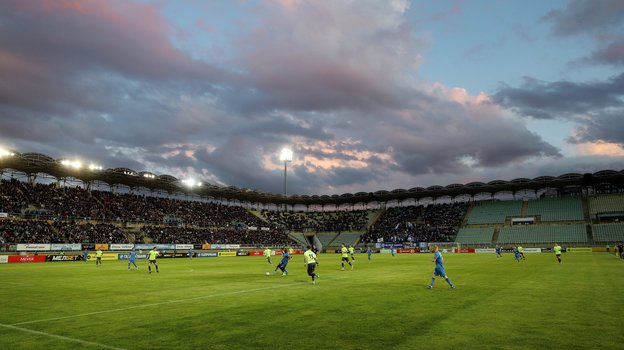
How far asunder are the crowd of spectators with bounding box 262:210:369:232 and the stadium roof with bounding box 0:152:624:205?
432cm

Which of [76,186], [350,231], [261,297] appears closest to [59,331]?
[261,297]

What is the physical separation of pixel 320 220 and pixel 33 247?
3063 inches

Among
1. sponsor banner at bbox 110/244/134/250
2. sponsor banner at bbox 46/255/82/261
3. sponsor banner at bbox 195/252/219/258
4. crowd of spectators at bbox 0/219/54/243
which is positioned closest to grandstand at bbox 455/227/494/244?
sponsor banner at bbox 195/252/219/258

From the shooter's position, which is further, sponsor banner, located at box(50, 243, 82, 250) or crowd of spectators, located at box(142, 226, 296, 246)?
crowd of spectators, located at box(142, 226, 296, 246)

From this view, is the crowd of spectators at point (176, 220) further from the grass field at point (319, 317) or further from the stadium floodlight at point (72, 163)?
the grass field at point (319, 317)

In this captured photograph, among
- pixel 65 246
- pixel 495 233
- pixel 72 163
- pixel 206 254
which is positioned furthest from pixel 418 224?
pixel 72 163

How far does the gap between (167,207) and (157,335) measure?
85535 mm

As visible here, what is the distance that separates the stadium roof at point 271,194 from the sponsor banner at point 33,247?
56.6 feet

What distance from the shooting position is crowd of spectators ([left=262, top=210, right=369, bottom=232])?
372 feet

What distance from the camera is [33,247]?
180 ft

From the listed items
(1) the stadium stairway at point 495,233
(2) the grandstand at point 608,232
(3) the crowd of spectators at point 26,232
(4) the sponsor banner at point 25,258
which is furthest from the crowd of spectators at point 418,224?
(4) the sponsor banner at point 25,258

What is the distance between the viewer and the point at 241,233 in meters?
95.2

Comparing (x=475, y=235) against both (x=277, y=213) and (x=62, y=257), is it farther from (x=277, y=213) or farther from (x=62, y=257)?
(x=62, y=257)

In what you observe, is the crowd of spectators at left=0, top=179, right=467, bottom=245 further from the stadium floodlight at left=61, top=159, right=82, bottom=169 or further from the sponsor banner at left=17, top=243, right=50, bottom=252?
the stadium floodlight at left=61, top=159, right=82, bottom=169
